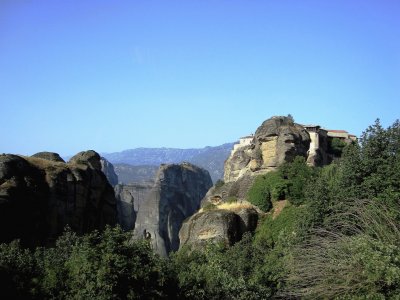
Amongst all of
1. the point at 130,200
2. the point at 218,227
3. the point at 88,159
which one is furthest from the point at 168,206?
the point at 218,227

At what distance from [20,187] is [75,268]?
885 inches

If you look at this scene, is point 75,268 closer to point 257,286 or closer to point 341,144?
point 257,286

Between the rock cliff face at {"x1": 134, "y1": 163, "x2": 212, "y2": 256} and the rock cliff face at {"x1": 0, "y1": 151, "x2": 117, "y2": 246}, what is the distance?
143ft

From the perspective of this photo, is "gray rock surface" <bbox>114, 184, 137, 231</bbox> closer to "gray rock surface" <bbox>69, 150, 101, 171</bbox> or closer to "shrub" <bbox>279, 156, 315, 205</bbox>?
"gray rock surface" <bbox>69, 150, 101, 171</bbox>

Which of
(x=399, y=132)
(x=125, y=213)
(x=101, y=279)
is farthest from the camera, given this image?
(x=125, y=213)

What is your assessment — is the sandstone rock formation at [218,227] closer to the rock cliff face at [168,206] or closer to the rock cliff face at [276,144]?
the rock cliff face at [276,144]

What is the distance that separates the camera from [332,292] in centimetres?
1898

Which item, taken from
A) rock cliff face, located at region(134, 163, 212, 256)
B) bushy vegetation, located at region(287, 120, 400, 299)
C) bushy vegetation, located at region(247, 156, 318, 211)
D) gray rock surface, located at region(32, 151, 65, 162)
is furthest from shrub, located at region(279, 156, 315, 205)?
rock cliff face, located at region(134, 163, 212, 256)

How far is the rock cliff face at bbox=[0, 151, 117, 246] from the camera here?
38875 millimetres

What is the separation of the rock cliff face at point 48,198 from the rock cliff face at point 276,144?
A: 14414mm

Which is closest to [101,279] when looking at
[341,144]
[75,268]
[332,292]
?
[75,268]

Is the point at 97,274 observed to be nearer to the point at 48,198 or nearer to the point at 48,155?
the point at 48,198

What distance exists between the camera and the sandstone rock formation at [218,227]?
40.2 meters

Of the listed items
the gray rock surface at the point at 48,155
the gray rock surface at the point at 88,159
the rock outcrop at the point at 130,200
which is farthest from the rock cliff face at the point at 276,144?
the rock outcrop at the point at 130,200
